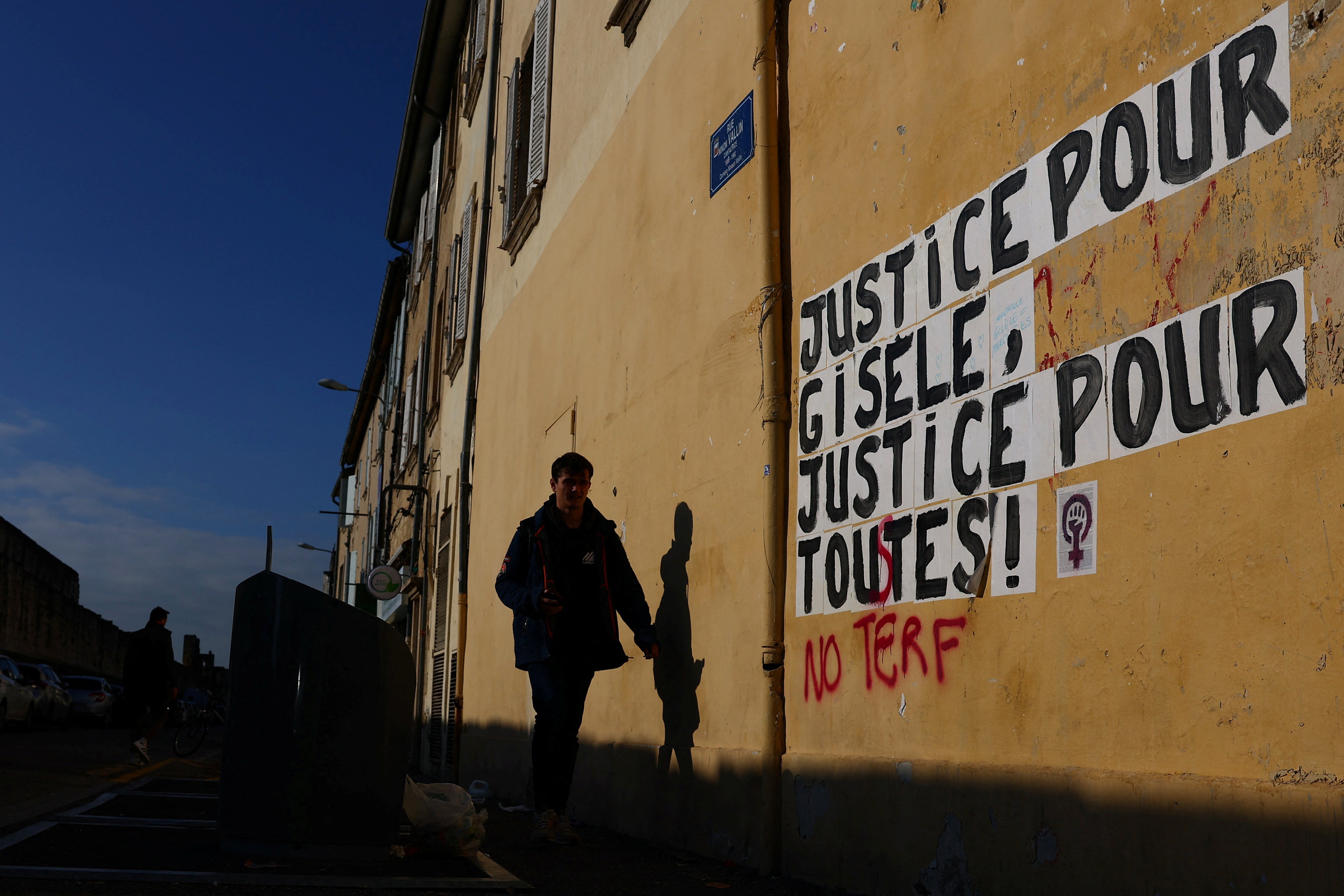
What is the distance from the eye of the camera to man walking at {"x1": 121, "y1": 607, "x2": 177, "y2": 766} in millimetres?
11203

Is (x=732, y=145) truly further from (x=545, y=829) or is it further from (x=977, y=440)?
(x=545, y=829)

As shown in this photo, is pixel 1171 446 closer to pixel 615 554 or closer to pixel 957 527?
pixel 957 527

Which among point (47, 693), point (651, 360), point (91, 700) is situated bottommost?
point (91, 700)

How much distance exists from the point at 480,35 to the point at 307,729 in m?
11.9

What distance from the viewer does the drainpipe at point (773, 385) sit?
161 inches

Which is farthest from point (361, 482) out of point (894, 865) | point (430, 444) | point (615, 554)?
point (894, 865)

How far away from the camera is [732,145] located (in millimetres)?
5039

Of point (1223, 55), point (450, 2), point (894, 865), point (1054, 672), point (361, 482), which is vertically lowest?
point (894, 865)

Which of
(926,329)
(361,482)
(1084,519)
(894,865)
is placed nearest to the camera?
(1084,519)

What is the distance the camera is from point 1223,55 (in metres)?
2.52

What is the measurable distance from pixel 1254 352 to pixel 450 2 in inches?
634

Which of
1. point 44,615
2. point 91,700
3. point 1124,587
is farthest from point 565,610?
point 44,615

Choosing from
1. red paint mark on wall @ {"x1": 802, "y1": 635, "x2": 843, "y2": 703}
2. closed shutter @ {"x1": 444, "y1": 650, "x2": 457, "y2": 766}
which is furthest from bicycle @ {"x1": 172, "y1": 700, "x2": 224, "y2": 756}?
red paint mark on wall @ {"x1": 802, "y1": 635, "x2": 843, "y2": 703}

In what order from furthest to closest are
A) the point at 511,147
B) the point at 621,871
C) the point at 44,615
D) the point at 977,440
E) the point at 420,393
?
→ the point at 44,615, the point at 420,393, the point at 511,147, the point at 621,871, the point at 977,440
